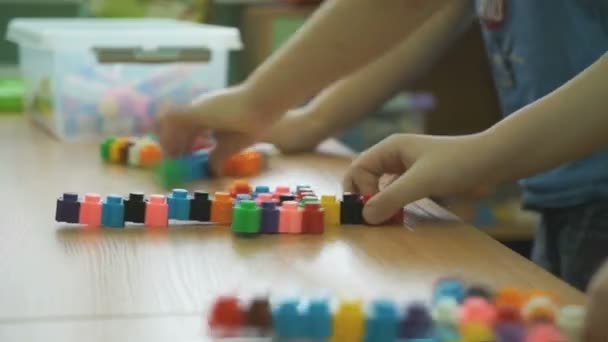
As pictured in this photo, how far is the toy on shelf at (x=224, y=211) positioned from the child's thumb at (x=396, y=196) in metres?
0.01

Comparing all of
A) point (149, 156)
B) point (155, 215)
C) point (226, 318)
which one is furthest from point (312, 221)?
point (149, 156)

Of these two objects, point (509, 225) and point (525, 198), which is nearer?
point (525, 198)

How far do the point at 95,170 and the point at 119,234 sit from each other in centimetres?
31

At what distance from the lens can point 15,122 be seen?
1.38 m

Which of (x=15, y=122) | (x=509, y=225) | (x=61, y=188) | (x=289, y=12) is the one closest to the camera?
(x=61, y=188)

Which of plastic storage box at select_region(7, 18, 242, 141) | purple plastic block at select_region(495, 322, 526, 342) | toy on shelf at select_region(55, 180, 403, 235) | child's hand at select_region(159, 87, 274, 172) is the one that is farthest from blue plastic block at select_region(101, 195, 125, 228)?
plastic storage box at select_region(7, 18, 242, 141)

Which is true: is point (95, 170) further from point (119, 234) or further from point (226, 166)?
point (119, 234)

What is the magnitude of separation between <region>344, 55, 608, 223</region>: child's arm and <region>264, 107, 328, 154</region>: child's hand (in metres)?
0.38

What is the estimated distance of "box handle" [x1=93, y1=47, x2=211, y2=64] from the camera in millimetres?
1271

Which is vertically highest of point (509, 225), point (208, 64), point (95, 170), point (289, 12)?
point (289, 12)

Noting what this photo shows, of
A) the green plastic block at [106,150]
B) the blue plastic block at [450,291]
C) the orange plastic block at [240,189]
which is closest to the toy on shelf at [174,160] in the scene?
the green plastic block at [106,150]

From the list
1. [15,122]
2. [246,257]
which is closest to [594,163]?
[246,257]

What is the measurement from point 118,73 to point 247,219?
611 mm

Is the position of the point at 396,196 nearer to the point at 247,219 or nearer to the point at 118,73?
the point at 247,219
